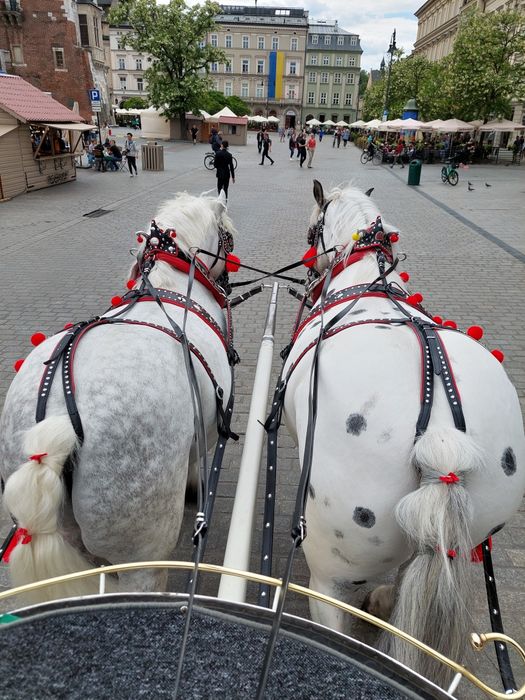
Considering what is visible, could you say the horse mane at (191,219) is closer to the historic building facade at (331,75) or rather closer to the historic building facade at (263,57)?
the historic building facade at (263,57)

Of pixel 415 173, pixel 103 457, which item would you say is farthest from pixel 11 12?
pixel 103 457

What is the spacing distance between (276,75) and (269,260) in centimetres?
8291

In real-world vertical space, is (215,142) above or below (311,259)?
above

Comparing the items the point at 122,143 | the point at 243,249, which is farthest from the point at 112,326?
the point at 122,143

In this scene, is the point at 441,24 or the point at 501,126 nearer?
the point at 501,126

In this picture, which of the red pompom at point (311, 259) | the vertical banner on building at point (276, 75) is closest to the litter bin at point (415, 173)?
the red pompom at point (311, 259)

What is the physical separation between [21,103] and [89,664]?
1857 cm

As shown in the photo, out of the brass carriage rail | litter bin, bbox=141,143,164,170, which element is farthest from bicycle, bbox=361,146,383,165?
the brass carriage rail

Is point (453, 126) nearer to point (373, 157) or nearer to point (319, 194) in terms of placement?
point (373, 157)

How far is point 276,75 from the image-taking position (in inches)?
3155

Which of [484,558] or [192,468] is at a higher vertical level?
[484,558]

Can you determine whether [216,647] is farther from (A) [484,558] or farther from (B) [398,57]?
(B) [398,57]

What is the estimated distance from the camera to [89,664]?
3.29 ft

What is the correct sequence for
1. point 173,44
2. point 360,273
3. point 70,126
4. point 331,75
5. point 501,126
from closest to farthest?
point 360,273 → point 70,126 → point 501,126 → point 173,44 → point 331,75
